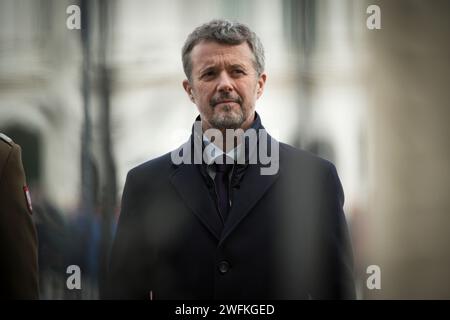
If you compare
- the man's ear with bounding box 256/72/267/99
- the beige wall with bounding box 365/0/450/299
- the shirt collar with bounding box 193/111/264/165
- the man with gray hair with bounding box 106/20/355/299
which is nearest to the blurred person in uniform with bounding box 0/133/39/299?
the man with gray hair with bounding box 106/20/355/299

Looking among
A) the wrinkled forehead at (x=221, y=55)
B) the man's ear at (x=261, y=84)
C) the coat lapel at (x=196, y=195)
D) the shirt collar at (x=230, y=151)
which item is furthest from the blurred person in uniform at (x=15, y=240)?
the man's ear at (x=261, y=84)

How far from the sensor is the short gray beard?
2146mm

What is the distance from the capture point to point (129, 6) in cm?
246

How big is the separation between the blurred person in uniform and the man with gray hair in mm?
322

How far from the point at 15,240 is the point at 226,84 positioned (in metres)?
0.91

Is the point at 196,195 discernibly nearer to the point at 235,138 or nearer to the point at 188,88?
the point at 235,138

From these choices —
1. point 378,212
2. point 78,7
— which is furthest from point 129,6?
point 378,212

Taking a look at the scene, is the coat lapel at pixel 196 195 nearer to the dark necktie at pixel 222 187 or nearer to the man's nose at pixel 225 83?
the dark necktie at pixel 222 187

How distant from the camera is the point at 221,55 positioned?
2.15m

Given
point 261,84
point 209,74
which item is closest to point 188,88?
point 209,74

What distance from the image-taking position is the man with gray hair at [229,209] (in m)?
2.14

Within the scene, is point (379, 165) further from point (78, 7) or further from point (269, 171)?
point (78, 7)

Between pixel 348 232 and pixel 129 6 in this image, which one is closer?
pixel 348 232
